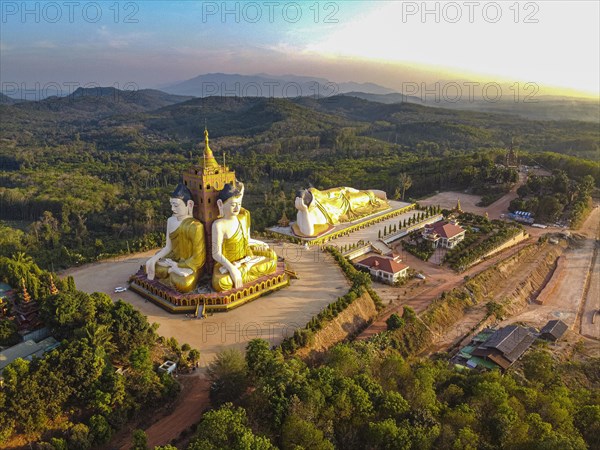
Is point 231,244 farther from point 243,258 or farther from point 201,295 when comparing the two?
point 201,295

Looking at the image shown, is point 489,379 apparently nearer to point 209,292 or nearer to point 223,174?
point 209,292

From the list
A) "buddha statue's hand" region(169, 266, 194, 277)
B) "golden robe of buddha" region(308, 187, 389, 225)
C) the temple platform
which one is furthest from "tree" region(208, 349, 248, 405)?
"golden robe of buddha" region(308, 187, 389, 225)

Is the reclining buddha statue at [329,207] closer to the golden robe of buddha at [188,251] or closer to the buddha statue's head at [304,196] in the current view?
the buddha statue's head at [304,196]

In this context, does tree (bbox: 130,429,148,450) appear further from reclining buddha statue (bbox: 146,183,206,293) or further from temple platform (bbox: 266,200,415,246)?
temple platform (bbox: 266,200,415,246)

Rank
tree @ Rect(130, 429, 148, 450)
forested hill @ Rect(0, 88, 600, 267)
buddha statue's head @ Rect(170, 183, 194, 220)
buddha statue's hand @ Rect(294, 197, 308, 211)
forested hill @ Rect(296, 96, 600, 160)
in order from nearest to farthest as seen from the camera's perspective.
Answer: tree @ Rect(130, 429, 148, 450) < buddha statue's head @ Rect(170, 183, 194, 220) < buddha statue's hand @ Rect(294, 197, 308, 211) < forested hill @ Rect(0, 88, 600, 267) < forested hill @ Rect(296, 96, 600, 160)

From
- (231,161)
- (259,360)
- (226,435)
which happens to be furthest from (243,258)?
(231,161)
